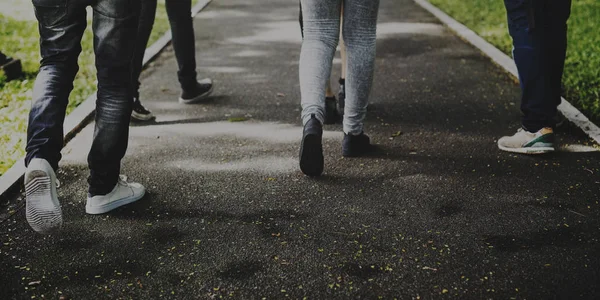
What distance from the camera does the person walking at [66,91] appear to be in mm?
3141

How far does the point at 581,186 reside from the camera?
153 inches

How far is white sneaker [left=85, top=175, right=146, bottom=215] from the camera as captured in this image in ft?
11.9

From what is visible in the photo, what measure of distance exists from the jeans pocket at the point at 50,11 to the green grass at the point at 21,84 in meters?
1.53

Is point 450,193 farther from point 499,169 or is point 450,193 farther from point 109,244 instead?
point 109,244

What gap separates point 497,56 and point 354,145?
11.7 ft

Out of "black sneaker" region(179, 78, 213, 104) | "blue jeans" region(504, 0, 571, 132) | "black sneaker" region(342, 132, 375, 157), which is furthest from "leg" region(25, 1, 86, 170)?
"blue jeans" region(504, 0, 571, 132)

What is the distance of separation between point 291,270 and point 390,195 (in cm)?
104

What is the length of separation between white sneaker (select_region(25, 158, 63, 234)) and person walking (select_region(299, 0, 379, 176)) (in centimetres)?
140

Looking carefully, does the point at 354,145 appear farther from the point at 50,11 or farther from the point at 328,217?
the point at 50,11

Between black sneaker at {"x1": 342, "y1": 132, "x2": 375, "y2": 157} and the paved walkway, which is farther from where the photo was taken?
black sneaker at {"x1": 342, "y1": 132, "x2": 375, "y2": 157}

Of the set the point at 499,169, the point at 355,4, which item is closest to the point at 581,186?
the point at 499,169

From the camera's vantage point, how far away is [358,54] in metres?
4.09

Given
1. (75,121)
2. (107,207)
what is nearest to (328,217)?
(107,207)

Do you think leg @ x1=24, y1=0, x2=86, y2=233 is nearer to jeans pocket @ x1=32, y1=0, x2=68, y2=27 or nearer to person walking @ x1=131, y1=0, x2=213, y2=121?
jeans pocket @ x1=32, y1=0, x2=68, y2=27
